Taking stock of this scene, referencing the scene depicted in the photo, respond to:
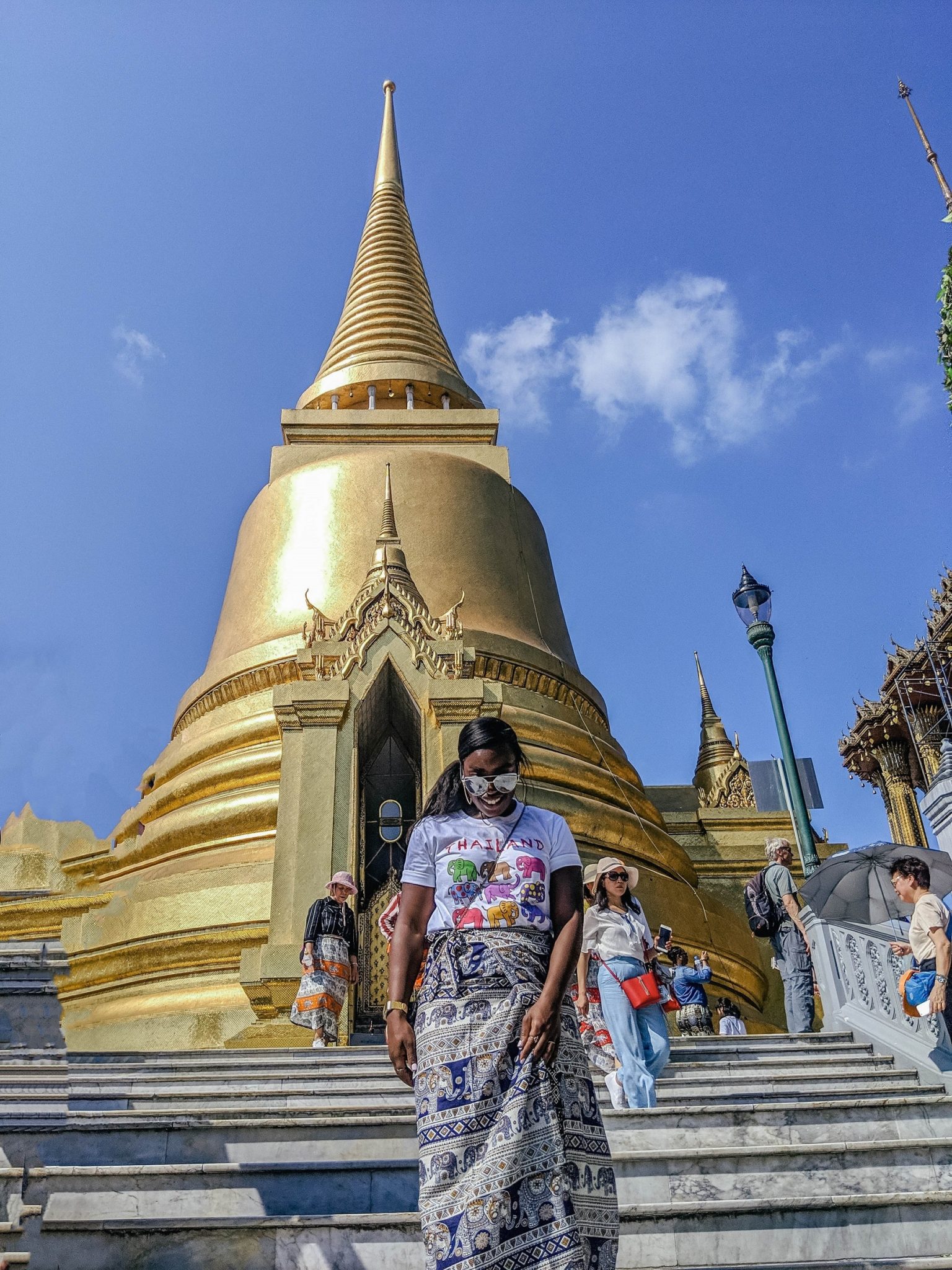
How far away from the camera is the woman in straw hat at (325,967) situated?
8023 millimetres

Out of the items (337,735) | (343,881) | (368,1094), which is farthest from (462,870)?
(337,735)

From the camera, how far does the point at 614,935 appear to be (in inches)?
228

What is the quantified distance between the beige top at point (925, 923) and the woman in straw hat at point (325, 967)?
4087 mm

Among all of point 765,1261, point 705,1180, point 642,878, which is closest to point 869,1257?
point 765,1261

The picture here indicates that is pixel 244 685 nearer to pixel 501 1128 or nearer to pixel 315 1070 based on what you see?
pixel 315 1070

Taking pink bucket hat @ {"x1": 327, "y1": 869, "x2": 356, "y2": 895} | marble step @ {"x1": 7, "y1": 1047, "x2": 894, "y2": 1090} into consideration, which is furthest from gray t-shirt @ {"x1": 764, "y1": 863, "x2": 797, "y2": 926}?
pink bucket hat @ {"x1": 327, "y1": 869, "x2": 356, "y2": 895}

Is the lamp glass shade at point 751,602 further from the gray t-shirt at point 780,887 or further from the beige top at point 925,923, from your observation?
the beige top at point 925,923

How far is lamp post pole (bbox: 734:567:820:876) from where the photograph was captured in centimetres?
885

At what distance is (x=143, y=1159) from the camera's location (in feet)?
14.9

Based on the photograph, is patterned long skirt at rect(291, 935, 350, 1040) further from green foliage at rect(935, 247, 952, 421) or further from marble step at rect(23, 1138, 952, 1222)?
green foliage at rect(935, 247, 952, 421)

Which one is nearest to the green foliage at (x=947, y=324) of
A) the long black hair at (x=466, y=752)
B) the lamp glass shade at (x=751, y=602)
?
the lamp glass shade at (x=751, y=602)

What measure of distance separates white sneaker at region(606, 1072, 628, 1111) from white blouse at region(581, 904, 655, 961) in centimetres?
55

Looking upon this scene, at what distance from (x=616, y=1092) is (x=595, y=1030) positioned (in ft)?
4.11

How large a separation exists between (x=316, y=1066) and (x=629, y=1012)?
1.88 m
